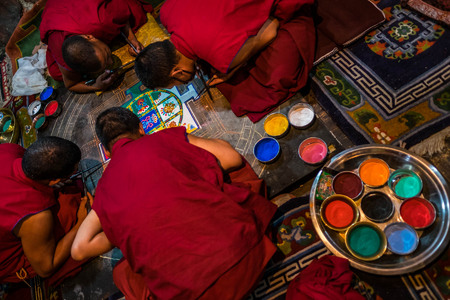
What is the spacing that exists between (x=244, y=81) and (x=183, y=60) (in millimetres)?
757

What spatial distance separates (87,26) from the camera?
3982 mm

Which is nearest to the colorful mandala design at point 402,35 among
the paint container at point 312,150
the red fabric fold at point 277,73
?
the red fabric fold at point 277,73

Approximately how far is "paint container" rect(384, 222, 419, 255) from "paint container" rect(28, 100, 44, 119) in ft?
15.7

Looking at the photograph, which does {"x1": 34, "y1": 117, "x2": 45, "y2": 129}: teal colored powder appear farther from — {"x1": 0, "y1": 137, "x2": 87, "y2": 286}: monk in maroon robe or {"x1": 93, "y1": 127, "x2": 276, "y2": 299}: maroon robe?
{"x1": 93, "y1": 127, "x2": 276, "y2": 299}: maroon robe

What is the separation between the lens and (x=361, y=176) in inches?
102

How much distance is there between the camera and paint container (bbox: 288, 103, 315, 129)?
121 inches

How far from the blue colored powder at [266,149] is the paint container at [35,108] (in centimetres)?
348

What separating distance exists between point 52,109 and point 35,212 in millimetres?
2238

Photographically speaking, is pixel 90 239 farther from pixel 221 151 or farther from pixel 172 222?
pixel 221 151

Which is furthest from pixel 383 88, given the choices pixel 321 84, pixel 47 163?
pixel 47 163

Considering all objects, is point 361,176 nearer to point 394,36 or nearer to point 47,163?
point 394,36

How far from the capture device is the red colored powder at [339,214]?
2.49 metres

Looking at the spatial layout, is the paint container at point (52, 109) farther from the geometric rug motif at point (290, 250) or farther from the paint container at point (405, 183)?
the paint container at point (405, 183)

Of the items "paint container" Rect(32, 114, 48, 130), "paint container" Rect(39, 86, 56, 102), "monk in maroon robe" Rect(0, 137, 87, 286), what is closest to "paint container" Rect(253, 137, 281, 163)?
"monk in maroon robe" Rect(0, 137, 87, 286)
